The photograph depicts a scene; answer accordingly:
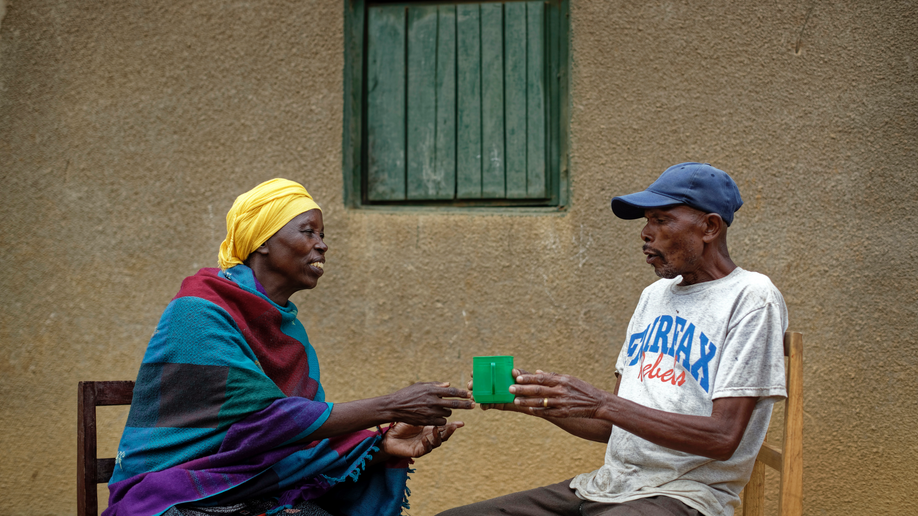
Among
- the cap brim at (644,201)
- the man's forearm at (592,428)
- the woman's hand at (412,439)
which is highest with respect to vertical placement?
the cap brim at (644,201)

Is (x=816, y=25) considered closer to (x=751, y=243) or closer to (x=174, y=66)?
(x=751, y=243)

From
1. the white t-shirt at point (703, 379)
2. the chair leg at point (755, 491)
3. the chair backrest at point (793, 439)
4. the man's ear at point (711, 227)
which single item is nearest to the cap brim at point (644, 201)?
the man's ear at point (711, 227)

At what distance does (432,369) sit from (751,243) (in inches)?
69.1

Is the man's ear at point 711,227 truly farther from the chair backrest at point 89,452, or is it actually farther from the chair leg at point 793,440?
the chair backrest at point 89,452

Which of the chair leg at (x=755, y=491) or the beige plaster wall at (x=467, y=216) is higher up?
the beige plaster wall at (x=467, y=216)

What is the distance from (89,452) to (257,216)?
37.2 inches

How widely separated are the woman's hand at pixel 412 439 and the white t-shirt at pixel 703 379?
1.74 feet

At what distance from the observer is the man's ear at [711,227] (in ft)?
7.05

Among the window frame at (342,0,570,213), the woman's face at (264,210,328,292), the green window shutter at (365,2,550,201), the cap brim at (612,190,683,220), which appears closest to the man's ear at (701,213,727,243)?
the cap brim at (612,190,683,220)

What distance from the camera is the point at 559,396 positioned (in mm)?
1996

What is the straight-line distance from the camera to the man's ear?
215 centimetres

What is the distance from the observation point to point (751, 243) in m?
3.46

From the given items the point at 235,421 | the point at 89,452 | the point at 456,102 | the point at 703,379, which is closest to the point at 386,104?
the point at 456,102

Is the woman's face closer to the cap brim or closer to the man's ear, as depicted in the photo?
the cap brim
